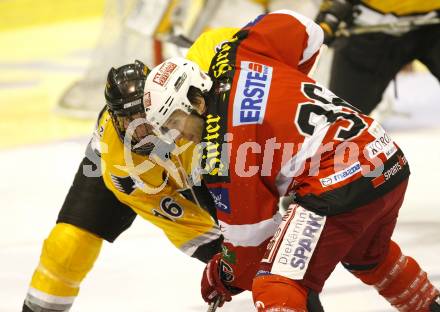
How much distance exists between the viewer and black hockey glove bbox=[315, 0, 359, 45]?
3975mm

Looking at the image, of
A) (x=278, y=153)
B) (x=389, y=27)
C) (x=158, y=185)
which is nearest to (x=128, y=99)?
(x=158, y=185)

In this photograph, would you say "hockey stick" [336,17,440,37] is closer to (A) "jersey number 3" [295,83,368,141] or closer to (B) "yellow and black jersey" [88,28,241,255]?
(B) "yellow and black jersey" [88,28,241,255]

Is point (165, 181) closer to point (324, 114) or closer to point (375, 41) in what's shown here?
Answer: point (324, 114)

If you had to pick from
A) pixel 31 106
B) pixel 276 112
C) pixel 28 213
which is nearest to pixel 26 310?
pixel 276 112

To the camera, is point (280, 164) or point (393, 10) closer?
point (280, 164)

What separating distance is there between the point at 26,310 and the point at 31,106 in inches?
155

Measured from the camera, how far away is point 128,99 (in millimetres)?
2760

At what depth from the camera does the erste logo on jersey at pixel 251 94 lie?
2.53m

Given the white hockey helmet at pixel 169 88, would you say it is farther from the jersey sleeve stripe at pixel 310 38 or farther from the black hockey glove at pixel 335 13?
the black hockey glove at pixel 335 13

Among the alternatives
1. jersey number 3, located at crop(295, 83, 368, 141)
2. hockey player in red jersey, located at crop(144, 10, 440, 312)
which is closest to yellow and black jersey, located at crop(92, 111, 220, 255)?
hockey player in red jersey, located at crop(144, 10, 440, 312)

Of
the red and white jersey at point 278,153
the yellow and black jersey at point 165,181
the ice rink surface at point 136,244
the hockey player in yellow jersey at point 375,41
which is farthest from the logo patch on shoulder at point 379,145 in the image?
the hockey player in yellow jersey at point 375,41

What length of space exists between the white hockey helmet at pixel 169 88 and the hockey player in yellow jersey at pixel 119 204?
251 mm

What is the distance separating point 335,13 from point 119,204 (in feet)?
4.31

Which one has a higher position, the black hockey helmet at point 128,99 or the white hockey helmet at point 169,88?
the white hockey helmet at point 169,88
